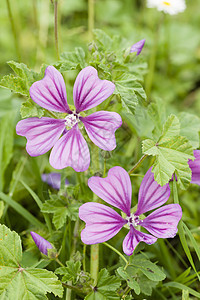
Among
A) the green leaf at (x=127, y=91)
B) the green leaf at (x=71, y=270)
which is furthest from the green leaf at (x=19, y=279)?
the green leaf at (x=127, y=91)

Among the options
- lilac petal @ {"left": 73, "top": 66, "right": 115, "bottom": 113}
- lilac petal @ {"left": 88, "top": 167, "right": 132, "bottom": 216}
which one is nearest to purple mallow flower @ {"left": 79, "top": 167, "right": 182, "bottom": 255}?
lilac petal @ {"left": 88, "top": 167, "right": 132, "bottom": 216}

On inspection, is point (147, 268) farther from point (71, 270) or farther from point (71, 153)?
point (71, 153)

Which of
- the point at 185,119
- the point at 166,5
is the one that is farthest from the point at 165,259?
the point at 166,5

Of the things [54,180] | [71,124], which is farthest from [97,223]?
[54,180]

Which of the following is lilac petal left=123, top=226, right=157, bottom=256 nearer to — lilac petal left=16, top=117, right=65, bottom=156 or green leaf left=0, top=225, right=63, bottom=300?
green leaf left=0, top=225, right=63, bottom=300

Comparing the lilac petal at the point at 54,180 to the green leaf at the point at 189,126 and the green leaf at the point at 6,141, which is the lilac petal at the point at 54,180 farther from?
the green leaf at the point at 189,126

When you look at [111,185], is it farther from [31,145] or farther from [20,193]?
[20,193]
